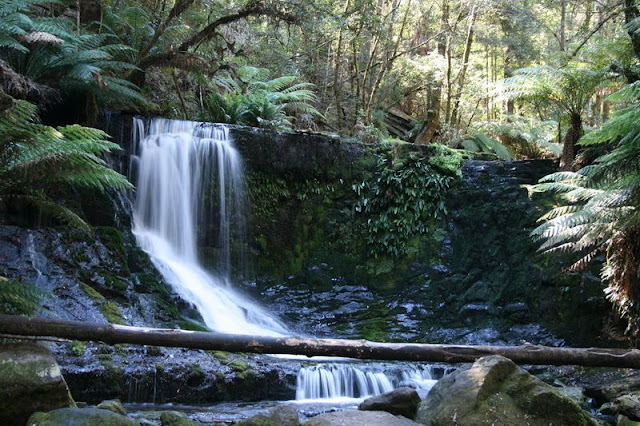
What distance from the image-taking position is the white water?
582 centimetres

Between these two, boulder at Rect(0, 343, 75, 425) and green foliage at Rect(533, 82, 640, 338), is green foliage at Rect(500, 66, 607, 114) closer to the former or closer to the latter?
green foliage at Rect(533, 82, 640, 338)

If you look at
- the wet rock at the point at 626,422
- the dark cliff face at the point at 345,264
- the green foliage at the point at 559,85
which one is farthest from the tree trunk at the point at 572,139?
the wet rock at the point at 626,422

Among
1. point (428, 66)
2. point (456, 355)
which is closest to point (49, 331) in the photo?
point (456, 355)

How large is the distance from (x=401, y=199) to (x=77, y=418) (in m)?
8.57

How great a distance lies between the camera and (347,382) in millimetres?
5988

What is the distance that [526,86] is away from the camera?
32.2 ft

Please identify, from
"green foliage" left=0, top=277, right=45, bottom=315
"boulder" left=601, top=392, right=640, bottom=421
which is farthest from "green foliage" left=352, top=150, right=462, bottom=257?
"green foliage" left=0, top=277, right=45, bottom=315

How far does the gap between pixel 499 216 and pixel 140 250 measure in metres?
6.38

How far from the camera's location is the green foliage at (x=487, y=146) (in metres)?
13.2

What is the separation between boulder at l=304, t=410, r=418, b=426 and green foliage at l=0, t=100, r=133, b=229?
3.43 m

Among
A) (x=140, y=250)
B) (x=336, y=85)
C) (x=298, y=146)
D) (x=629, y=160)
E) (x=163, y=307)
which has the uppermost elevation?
(x=336, y=85)

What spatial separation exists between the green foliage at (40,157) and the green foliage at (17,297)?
135cm

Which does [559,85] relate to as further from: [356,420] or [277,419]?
[277,419]

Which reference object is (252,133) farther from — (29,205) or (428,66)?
(428,66)
